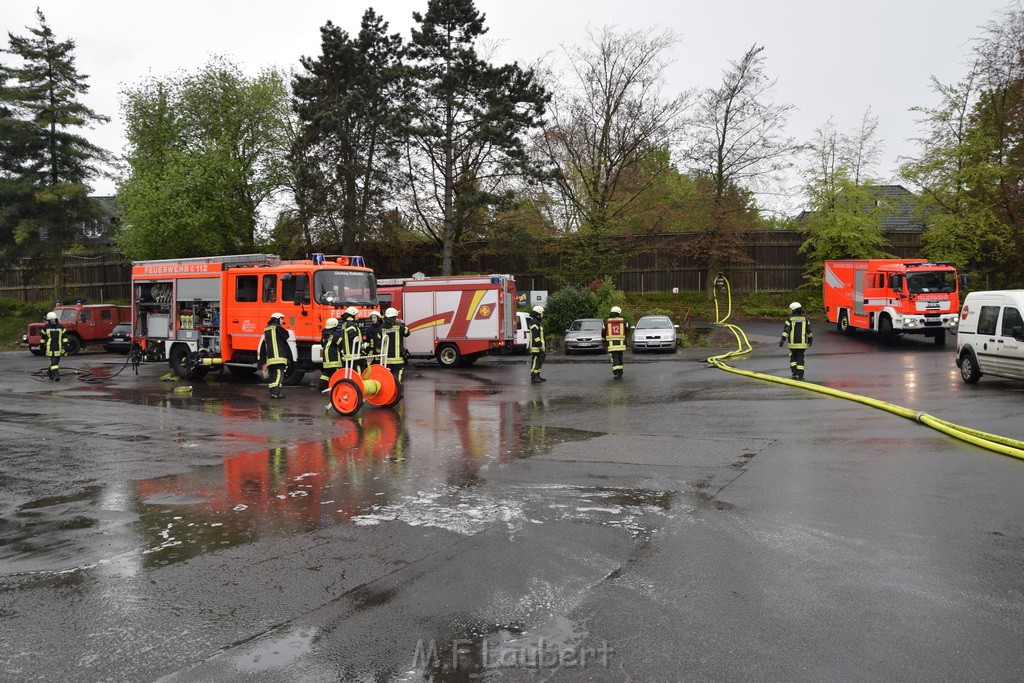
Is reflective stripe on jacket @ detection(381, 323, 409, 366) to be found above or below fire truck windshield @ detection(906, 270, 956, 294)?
below

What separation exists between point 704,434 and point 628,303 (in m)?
28.1

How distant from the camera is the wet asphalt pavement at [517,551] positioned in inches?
165

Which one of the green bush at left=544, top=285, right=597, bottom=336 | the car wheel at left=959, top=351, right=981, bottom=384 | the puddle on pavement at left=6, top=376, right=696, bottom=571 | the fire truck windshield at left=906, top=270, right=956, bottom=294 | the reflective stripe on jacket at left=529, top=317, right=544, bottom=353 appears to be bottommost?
the puddle on pavement at left=6, top=376, right=696, bottom=571

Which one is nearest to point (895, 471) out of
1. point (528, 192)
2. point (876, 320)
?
point (876, 320)

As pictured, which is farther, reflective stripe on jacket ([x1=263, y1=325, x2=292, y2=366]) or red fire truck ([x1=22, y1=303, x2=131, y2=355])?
red fire truck ([x1=22, y1=303, x2=131, y2=355])

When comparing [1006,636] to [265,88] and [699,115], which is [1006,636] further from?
[265,88]

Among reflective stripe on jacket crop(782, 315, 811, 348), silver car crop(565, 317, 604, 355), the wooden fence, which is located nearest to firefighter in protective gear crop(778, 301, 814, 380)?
reflective stripe on jacket crop(782, 315, 811, 348)

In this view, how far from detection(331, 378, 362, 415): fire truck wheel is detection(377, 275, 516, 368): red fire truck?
11.5 m

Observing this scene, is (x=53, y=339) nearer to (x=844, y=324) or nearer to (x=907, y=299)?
(x=907, y=299)

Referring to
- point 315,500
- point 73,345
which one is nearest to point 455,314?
point 315,500

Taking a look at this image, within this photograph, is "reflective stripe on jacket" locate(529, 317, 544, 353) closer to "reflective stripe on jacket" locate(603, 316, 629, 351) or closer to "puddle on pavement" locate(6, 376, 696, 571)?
"reflective stripe on jacket" locate(603, 316, 629, 351)

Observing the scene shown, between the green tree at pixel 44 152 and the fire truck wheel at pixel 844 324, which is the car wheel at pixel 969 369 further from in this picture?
the green tree at pixel 44 152

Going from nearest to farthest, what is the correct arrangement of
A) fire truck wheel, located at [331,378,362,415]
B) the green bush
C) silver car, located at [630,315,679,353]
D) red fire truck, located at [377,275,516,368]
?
fire truck wheel, located at [331,378,362,415] → red fire truck, located at [377,275,516,368] → silver car, located at [630,315,679,353] → the green bush

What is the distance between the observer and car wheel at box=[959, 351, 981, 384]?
16219 millimetres
